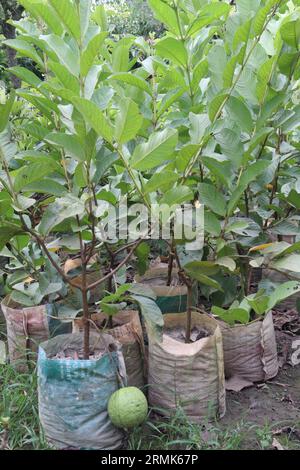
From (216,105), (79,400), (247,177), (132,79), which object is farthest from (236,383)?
(132,79)

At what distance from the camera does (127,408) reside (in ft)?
4.98

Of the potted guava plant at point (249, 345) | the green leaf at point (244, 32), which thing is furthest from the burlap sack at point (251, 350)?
the green leaf at point (244, 32)

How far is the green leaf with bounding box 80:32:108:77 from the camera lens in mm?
1336

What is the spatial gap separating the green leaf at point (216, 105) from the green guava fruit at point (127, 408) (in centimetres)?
81

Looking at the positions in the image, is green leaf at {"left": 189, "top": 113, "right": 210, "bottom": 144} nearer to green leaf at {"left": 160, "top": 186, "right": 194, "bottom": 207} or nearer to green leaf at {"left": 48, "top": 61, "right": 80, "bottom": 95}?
green leaf at {"left": 160, "top": 186, "right": 194, "bottom": 207}

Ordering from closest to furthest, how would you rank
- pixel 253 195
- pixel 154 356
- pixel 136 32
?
pixel 154 356, pixel 253 195, pixel 136 32

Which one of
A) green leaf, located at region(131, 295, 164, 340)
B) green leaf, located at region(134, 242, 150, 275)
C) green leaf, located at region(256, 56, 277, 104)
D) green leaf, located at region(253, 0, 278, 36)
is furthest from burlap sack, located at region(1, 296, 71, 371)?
green leaf, located at region(253, 0, 278, 36)

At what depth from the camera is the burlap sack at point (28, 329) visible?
203 cm

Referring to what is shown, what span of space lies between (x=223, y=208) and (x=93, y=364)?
0.64 metres

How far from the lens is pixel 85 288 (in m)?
1.59

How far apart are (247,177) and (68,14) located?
0.71 meters

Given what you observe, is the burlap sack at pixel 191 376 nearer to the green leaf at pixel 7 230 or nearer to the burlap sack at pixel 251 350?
the burlap sack at pixel 251 350
